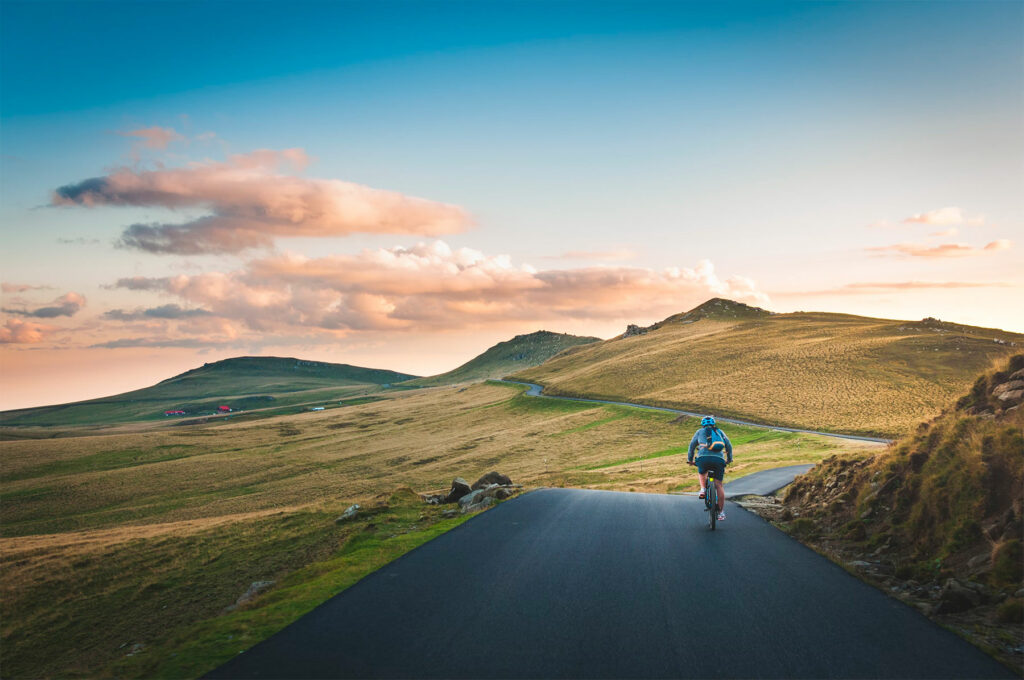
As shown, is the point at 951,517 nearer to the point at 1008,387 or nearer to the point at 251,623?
the point at 1008,387

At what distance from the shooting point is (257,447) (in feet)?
331

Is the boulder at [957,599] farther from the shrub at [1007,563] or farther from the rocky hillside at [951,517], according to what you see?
the shrub at [1007,563]

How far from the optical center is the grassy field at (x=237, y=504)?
16969 mm

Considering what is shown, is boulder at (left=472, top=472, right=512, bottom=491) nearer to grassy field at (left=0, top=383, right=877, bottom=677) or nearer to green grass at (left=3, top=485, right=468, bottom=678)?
green grass at (left=3, top=485, right=468, bottom=678)

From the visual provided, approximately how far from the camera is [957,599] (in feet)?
29.7

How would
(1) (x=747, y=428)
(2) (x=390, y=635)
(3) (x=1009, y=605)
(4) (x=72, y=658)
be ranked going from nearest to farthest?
(2) (x=390, y=635), (3) (x=1009, y=605), (4) (x=72, y=658), (1) (x=747, y=428)

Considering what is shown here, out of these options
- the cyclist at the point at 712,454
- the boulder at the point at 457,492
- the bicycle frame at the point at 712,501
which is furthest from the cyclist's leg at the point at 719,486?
the boulder at the point at 457,492

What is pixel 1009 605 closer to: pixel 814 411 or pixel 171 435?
pixel 814 411

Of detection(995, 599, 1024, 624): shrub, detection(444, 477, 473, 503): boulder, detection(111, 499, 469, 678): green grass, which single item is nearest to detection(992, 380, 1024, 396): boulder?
detection(995, 599, 1024, 624): shrub

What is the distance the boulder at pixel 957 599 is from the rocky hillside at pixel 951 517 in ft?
0.05

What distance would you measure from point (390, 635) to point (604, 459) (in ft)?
163

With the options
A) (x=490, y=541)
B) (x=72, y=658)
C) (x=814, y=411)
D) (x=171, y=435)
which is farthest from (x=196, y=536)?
(x=171, y=435)

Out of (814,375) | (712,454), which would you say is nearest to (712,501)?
(712,454)

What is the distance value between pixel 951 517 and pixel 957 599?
3.13m
